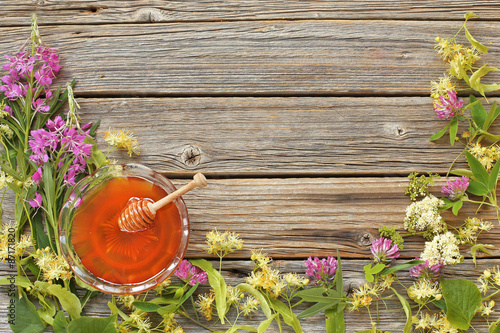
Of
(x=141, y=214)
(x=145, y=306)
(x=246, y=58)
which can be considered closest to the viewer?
(x=141, y=214)

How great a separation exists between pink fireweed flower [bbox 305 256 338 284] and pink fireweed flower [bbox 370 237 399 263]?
0.35ft

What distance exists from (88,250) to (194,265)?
0.26 meters

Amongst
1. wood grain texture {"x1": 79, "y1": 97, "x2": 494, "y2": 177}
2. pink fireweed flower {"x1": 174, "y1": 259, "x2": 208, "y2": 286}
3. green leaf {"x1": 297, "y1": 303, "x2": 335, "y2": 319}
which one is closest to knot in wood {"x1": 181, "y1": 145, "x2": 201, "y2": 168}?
wood grain texture {"x1": 79, "y1": 97, "x2": 494, "y2": 177}

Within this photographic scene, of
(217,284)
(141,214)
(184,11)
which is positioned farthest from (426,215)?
(184,11)

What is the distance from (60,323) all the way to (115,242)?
0.25 m

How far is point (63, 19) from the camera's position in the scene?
1.00 meters

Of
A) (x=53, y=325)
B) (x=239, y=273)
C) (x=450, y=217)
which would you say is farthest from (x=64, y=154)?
(x=450, y=217)

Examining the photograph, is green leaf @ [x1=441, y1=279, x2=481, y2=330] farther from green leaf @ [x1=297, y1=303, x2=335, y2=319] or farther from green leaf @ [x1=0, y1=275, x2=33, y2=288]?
green leaf @ [x1=0, y1=275, x2=33, y2=288]

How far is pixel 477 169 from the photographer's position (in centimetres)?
92

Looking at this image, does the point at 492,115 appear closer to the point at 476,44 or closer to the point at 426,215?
the point at 476,44

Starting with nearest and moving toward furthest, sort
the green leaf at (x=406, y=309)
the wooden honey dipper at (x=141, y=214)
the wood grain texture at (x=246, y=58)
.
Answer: the wooden honey dipper at (x=141, y=214) → the green leaf at (x=406, y=309) → the wood grain texture at (x=246, y=58)

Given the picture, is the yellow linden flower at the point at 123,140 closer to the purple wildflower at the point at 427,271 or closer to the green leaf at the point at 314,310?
the green leaf at the point at 314,310

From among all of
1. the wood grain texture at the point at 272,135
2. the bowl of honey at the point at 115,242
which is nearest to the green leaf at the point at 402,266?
the wood grain texture at the point at 272,135

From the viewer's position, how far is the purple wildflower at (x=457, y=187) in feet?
3.05
